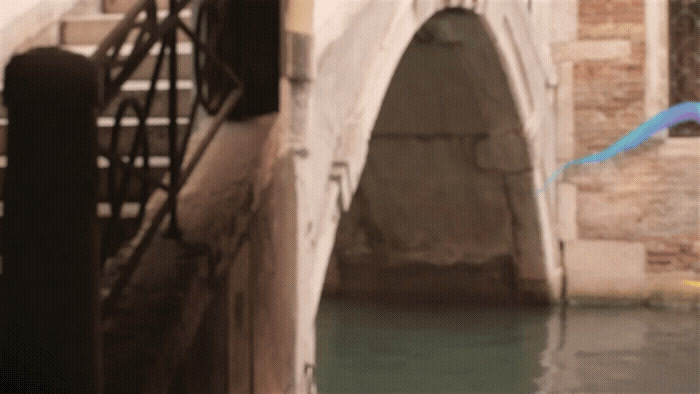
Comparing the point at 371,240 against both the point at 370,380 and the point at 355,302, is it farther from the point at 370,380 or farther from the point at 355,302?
the point at 370,380

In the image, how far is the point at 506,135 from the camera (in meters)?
6.98

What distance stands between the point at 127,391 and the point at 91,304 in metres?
0.25

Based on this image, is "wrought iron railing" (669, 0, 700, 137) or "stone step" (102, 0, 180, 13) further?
"wrought iron railing" (669, 0, 700, 137)

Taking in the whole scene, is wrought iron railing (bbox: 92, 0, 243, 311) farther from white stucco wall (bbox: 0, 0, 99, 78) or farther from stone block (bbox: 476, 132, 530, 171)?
stone block (bbox: 476, 132, 530, 171)

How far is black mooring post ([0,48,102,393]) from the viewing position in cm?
170

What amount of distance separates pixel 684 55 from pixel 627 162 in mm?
858

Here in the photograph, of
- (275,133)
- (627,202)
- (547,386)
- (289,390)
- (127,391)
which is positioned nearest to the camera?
(127,391)

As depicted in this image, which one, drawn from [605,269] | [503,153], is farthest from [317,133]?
[605,269]

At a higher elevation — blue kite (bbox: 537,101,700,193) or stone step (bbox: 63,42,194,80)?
stone step (bbox: 63,42,194,80)

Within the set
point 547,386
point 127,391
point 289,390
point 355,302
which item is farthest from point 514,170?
point 127,391

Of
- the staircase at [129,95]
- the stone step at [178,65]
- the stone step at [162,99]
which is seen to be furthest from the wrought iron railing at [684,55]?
the stone step at [162,99]

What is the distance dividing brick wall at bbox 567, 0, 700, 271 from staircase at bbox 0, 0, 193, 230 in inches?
172

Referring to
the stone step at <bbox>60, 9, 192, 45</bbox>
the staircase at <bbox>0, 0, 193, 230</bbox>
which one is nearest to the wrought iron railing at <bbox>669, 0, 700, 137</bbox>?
the staircase at <bbox>0, 0, 193, 230</bbox>

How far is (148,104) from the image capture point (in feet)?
7.14
